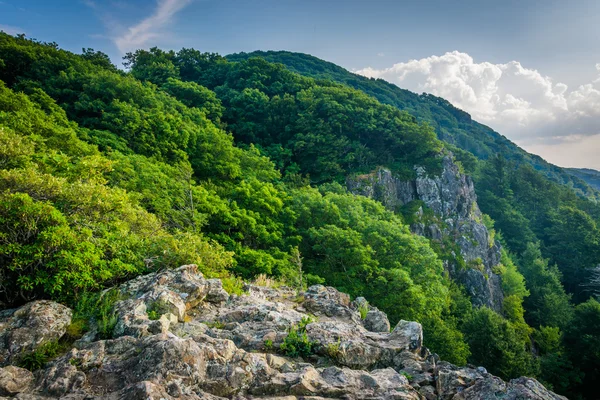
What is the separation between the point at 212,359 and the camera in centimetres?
696

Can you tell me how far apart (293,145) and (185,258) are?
40437mm

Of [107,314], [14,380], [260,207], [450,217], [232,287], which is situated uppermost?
[260,207]

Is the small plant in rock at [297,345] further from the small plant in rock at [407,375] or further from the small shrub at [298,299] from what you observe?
the small shrub at [298,299]

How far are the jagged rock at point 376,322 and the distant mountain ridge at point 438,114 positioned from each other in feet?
417

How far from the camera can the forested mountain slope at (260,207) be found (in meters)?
10.1

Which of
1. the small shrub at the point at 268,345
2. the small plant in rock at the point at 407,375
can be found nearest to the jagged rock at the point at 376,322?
the small plant in rock at the point at 407,375

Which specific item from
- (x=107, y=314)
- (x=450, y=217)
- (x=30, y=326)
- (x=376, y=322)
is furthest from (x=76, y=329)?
(x=450, y=217)

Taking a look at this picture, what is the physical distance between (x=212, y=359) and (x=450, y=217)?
47.4 metres

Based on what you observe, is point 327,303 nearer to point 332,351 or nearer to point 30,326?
point 332,351

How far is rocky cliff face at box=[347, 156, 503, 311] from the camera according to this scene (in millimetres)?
43594

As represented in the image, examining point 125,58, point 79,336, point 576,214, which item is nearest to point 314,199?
point 79,336

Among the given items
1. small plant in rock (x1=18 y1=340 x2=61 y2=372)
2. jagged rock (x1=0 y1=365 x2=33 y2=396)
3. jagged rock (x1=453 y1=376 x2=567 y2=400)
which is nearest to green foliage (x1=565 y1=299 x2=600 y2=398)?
jagged rock (x1=453 y1=376 x2=567 y2=400)

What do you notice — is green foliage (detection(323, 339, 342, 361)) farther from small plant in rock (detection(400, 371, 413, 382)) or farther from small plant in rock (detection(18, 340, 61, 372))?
small plant in rock (detection(18, 340, 61, 372))

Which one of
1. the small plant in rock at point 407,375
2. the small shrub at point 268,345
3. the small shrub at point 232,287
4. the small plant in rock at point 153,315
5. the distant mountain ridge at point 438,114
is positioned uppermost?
the distant mountain ridge at point 438,114
